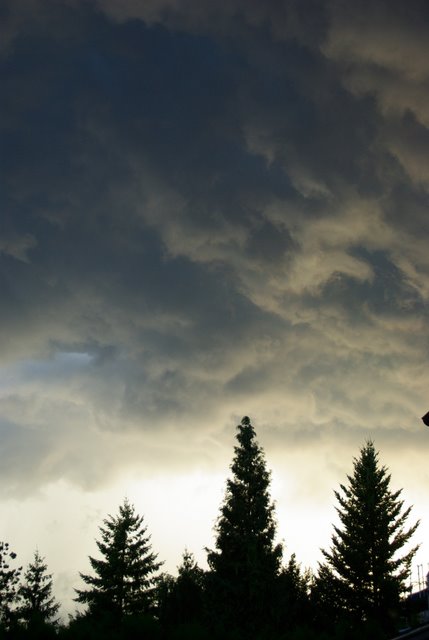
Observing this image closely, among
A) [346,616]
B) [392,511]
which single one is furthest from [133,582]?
[392,511]

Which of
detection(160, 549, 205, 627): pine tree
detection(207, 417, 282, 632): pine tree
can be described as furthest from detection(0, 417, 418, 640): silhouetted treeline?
detection(160, 549, 205, 627): pine tree

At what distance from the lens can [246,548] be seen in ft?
130

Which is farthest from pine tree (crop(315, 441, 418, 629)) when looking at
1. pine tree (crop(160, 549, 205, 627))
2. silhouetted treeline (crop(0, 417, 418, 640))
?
pine tree (crop(160, 549, 205, 627))

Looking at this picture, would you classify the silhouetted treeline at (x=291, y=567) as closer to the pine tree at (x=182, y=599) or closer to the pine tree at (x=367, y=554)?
the pine tree at (x=367, y=554)

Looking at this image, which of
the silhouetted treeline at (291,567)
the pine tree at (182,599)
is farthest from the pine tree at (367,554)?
the pine tree at (182,599)

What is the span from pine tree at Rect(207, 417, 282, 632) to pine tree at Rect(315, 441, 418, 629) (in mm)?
3907

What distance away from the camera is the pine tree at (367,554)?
36.2 m

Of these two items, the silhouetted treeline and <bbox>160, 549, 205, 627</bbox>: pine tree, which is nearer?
the silhouetted treeline

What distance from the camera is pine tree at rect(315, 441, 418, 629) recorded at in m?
36.2

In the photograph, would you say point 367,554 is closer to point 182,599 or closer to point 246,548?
point 246,548

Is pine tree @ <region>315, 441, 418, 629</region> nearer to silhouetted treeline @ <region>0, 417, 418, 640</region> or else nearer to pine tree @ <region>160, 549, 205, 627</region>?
Answer: silhouetted treeline @ <region>0, 417, 418, 640</region>

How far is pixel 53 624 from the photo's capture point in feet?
41.6

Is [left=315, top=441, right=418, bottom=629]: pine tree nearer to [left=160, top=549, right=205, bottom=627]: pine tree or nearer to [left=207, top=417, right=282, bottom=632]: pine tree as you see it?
[left=207, top=417, right=282, bottom=632]: pine tree

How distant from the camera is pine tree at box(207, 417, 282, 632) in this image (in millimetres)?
37812
